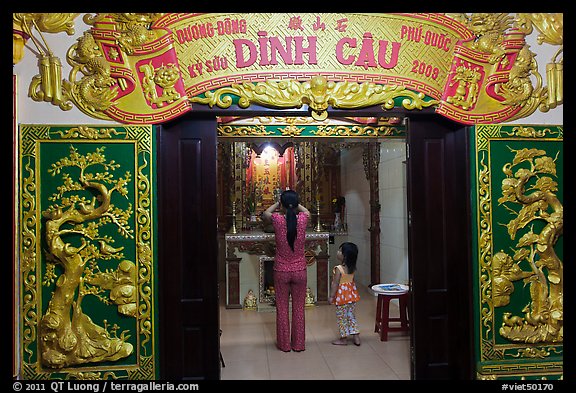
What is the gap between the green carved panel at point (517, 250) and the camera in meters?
2.90

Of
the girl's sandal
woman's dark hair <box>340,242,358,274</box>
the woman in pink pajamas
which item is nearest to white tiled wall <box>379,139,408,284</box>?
woman's dark hair <box>340,242,358,274</box>

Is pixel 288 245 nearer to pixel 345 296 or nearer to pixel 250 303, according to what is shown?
pixel 345 296

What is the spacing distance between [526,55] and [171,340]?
307cm

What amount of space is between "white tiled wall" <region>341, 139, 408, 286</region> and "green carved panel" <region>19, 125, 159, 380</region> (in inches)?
135

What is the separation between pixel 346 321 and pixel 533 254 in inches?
72.2

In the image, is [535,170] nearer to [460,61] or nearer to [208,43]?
[460,61]

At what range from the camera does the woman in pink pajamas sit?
13.1 feet

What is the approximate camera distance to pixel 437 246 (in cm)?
302

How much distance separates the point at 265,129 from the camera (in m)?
4.48

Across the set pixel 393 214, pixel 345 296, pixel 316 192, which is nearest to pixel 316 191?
pixel 316 192

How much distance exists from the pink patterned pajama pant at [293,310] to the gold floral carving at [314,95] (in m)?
1.79

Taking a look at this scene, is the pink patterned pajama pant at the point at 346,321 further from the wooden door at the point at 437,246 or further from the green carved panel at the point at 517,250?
the green carved panel at the point at 517,250

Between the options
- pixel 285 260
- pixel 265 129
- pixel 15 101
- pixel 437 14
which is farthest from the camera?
pixel 265 129

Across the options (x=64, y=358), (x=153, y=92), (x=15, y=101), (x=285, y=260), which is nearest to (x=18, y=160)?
(x=15, y=101)
